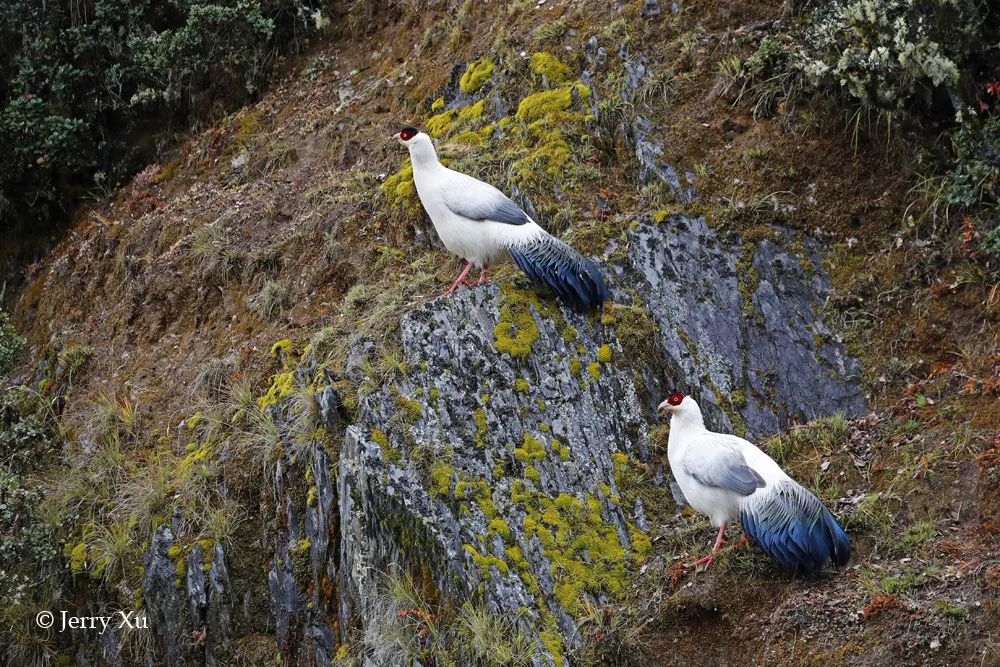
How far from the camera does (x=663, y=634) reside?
7.43 metres

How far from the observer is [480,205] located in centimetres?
888

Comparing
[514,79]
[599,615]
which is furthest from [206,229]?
[599,615]

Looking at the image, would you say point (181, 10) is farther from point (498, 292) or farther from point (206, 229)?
point (498, 292)

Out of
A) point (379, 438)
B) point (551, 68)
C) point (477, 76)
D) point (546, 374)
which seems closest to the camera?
point (379, 438)

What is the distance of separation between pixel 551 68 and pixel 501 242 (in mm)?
2990

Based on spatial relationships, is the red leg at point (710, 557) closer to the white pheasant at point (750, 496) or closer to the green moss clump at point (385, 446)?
the white pheasant at point (750, 496)

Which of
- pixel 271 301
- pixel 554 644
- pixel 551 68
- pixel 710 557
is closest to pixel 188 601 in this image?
pixel 554 644

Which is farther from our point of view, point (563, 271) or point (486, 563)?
point (563, 271)

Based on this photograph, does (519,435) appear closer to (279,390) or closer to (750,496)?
(750,496)

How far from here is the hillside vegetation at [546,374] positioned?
24.6 feet

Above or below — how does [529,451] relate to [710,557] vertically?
above

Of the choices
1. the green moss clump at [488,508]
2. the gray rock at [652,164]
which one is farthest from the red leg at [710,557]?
the gray rock at [652,164]

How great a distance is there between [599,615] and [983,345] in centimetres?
383

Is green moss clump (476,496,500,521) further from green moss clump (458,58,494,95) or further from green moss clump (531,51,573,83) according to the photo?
green moss clump (458,58,494,95)
